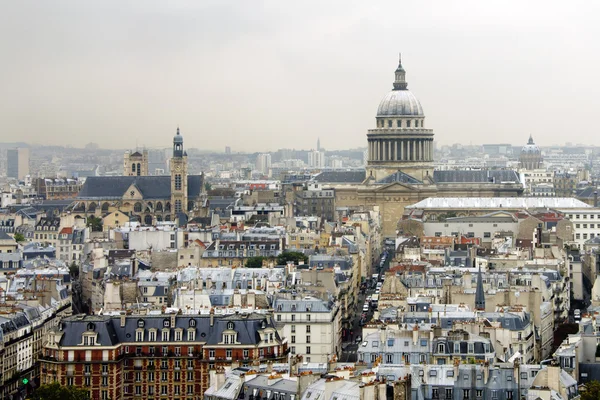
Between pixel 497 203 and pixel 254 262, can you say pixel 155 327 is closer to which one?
pixel 254 262

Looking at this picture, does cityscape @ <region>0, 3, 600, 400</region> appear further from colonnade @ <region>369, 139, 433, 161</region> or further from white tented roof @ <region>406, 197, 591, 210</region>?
colonnade @ <region>369, 139, 433, 161</region>

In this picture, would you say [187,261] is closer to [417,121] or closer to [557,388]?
[557,388]

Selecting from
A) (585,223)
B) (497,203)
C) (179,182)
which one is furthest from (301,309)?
(179,182)

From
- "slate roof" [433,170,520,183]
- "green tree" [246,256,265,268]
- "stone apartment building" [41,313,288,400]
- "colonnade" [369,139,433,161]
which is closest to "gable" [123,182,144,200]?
"colonnade" [369,139,433,161]

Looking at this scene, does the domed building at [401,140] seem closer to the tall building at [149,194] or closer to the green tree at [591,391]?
the tall building at [149,194]

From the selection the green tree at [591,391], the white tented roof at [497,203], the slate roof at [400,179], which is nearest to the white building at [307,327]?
the green tree at [591,391]
